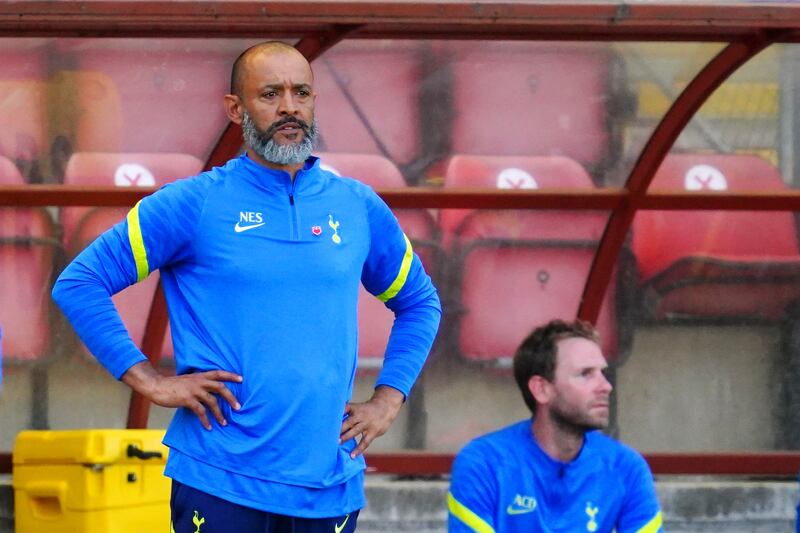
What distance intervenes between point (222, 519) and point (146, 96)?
10.5ft

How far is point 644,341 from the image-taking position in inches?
253

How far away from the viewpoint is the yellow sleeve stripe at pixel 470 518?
4262 mm

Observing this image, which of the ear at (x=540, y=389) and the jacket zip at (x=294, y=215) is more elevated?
the jacket zip at (x=294, y=215)

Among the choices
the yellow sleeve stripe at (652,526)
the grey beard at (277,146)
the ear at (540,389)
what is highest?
the grey beard at (277,146)

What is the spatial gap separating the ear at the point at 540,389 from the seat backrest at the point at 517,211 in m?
1.73

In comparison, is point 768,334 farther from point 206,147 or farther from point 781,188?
point 206,147

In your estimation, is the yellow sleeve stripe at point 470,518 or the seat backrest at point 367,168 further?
the seat backrest at point 367,168

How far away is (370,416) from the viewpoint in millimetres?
3252

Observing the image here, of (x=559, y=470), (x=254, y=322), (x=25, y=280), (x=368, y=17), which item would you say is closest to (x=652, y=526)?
(x=559, y=470)

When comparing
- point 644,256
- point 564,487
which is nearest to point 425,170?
point 644,256

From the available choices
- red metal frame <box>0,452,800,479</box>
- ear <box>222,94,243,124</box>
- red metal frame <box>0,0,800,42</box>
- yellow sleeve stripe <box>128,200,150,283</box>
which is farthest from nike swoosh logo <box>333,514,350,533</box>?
red metal frame <box>0,452,800,479</box>

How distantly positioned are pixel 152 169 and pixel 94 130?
0.92ft

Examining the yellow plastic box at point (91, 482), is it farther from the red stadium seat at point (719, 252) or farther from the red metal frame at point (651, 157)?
the red stadium seat at point (719, 252)

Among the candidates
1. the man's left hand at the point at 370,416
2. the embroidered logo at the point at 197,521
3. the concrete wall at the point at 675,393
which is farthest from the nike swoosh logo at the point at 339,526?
the concrete wall at the point at 675,393
